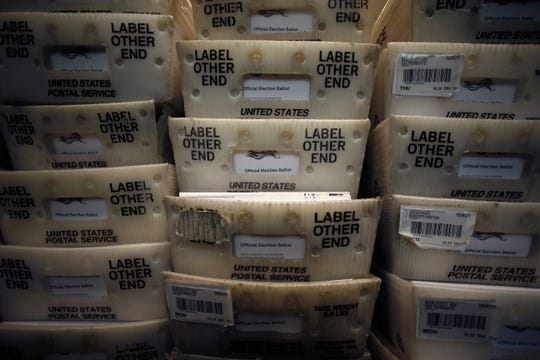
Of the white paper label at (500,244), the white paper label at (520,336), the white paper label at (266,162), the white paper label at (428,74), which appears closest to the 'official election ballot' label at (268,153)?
the white paper label at (266,162)

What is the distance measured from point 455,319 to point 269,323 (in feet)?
1.07

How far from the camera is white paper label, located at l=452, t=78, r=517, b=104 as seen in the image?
1.98 feet

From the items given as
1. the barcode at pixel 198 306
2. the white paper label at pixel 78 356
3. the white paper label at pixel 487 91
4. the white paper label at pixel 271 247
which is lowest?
the white paper label at pixel 78 356

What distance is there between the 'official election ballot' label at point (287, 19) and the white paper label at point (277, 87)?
3.6 inches

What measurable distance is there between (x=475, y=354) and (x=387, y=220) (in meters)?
0.29

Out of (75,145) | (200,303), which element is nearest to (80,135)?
(75,145)

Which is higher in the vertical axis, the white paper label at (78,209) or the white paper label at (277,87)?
the white paper label at (277,87)

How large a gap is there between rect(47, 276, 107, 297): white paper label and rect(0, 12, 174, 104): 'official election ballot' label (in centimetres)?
35

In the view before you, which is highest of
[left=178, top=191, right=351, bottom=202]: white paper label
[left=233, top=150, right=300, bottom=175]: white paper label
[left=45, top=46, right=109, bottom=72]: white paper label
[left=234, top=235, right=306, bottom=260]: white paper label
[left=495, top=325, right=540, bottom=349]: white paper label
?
[left=45, top=46, right=109, bottom=72]: white paper label

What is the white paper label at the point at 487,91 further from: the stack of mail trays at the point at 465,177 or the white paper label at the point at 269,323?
the white paper label at the point at 269,323

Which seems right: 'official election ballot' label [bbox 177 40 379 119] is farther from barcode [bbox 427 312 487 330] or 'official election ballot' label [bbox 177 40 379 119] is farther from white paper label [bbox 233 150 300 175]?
barcode [bbox 427 312 487 330]

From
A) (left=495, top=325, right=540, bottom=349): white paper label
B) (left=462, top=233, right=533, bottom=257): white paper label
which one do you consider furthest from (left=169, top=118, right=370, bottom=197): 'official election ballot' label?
(left=495, top=325, right=540, bottom=349): white paper label

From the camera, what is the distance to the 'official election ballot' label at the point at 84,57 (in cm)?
62

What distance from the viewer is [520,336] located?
23.2 inches
